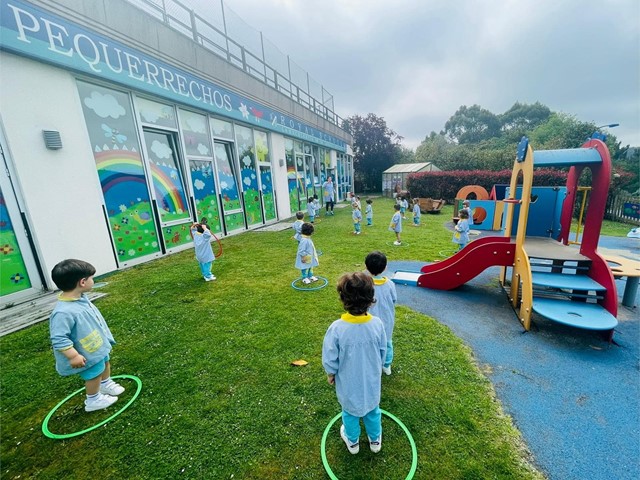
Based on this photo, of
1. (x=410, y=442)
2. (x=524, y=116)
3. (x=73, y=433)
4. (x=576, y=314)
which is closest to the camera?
(x=410, y=442)

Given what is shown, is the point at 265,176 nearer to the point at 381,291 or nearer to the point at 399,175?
the point at 381,291

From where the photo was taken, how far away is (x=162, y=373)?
11.8 feet

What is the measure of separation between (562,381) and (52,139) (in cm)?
981

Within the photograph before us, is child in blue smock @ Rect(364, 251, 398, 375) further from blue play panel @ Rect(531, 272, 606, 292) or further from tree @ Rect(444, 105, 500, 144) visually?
tree @ Rect(444, 105, 500, 144)

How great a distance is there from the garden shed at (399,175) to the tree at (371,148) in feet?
22.9

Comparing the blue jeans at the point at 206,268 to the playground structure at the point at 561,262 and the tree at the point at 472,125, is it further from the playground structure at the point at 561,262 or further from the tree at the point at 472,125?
the tree at the point at 472,125

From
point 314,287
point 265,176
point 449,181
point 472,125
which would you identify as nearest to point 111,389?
point 314,287

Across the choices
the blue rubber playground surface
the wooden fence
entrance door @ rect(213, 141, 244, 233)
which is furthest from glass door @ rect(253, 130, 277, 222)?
the wooden fence

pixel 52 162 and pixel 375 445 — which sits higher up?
pixel 52 162

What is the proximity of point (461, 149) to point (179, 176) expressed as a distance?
36.8 meters

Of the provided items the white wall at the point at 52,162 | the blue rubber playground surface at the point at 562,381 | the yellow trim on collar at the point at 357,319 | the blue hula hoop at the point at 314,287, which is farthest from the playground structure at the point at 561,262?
the white wall at the point at 52,162

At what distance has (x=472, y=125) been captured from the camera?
7088cm

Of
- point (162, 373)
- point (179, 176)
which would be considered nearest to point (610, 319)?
point (162, 373)

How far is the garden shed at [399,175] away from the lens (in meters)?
29.7
